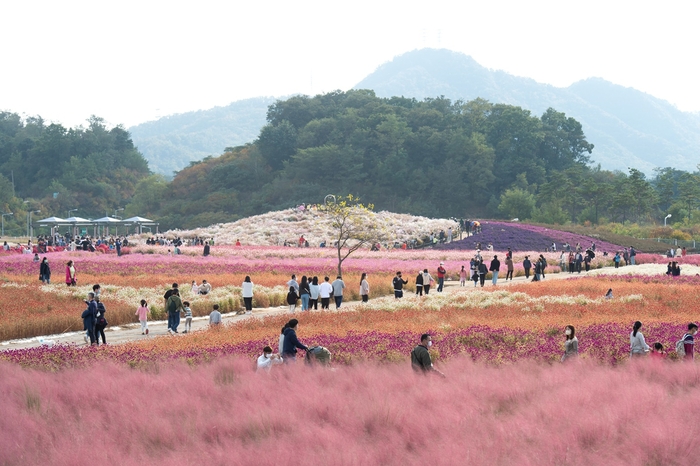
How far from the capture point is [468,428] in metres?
10.5

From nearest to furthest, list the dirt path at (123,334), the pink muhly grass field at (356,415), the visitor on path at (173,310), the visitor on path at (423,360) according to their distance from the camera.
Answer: the pink muhly grass field at (356,415)
the visitor on path at (423,360)
the dirt path at (123,334)
the visitor on path at (173,310)

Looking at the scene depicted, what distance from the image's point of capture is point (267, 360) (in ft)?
48.0

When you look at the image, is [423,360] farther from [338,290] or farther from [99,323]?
[338,290]

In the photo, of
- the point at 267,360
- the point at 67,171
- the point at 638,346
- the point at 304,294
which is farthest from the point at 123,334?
the point at 67,171

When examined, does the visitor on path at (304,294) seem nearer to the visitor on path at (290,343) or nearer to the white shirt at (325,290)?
the white shirt at (325,290)

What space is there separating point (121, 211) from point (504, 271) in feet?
333

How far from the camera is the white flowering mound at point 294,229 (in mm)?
68250

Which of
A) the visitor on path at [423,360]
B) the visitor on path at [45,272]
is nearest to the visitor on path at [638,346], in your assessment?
the visitor on path at [423,360]

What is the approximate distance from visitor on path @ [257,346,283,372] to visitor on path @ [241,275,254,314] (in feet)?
42.8

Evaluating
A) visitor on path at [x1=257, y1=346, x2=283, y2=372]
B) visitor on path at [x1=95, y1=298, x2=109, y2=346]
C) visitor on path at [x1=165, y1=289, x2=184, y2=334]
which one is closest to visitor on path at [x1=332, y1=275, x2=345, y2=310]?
visitor on path at [x1=165, y1=289, x2=184, y2=334]

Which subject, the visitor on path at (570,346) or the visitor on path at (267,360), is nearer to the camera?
the visitor on path at (267,360)

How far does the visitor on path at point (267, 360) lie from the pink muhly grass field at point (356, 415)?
53 centimetres

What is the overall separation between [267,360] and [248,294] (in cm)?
1383

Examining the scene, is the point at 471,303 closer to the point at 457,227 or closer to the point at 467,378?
the point at 467,378
